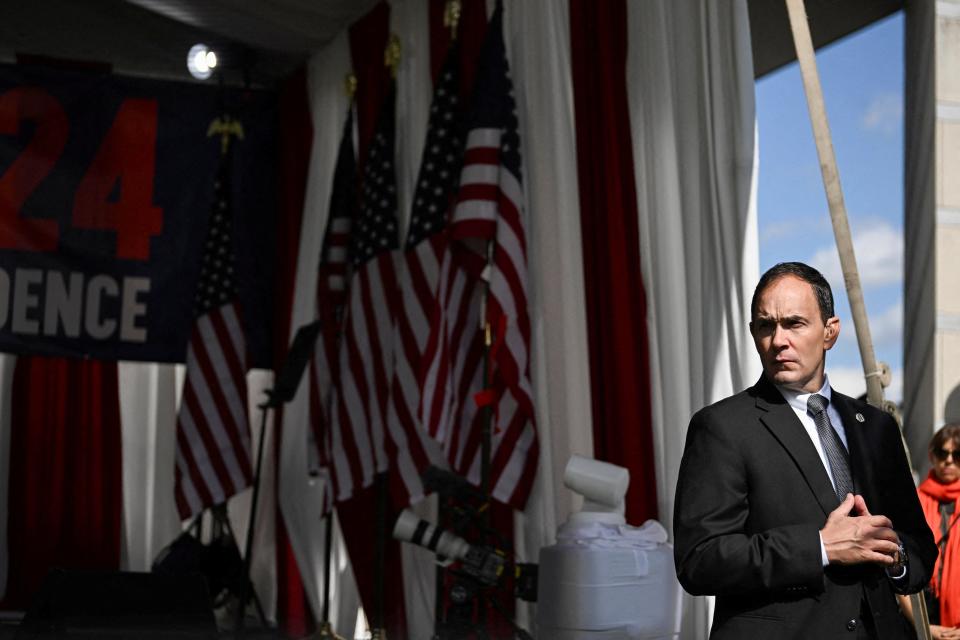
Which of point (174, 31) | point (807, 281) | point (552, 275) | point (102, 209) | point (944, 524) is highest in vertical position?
point (174, 31)

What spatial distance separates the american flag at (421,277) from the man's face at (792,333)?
11.8 feet

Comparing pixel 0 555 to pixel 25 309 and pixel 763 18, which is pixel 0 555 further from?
pixel 763 18

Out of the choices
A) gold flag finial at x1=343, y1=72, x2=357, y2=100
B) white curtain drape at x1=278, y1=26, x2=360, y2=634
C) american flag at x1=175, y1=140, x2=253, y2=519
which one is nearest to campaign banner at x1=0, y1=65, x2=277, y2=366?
american flag at x1=175, y1=140, x2=253, y2=519

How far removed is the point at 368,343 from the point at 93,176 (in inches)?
87.6

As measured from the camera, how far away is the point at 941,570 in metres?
4.15

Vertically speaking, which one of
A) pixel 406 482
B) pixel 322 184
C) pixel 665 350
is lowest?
pixel 406 482

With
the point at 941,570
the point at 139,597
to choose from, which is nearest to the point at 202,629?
the point at 139,597

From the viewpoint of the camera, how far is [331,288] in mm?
6715

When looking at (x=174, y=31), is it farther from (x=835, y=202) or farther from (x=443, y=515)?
(x=835, y=202)

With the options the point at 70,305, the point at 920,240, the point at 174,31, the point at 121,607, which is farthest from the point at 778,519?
the point at 174,31

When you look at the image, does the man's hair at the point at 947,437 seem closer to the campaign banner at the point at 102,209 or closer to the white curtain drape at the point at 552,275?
the white curtain drape at the point at 552,275

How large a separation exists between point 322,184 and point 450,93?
210 centimetres

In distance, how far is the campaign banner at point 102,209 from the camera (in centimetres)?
707

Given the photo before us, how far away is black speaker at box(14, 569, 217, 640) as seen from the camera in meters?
3.90
